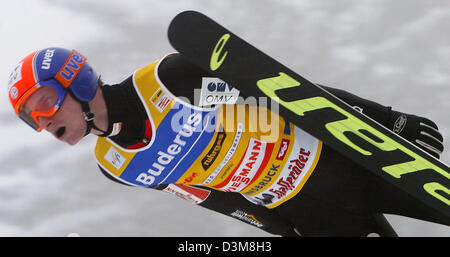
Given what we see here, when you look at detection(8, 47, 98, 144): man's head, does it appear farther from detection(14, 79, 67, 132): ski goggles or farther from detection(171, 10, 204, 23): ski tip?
detection(171, 10, 204, 23): ski tip

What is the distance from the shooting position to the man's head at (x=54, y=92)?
204 cm

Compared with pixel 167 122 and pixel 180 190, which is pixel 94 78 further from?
pixel 180 190

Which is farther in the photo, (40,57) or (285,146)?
(285,146)

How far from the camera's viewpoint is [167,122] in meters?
2.14

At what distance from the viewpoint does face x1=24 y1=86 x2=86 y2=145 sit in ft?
6.70

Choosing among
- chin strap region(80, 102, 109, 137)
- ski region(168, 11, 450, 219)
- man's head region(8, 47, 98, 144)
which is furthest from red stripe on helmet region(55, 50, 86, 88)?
ski region(168, 11, 450, 219)

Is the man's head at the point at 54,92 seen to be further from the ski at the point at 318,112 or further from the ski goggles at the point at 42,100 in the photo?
the ski at the point at 318,112

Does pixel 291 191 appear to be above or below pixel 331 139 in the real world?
below

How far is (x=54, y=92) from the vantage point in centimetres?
205

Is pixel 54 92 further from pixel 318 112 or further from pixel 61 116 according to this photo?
pixel 318 112

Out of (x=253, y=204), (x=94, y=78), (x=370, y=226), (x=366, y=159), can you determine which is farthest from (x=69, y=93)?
(x=370, y=226)

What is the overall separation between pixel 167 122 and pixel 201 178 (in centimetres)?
31

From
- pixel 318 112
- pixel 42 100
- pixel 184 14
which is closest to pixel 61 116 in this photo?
pixel 42 100

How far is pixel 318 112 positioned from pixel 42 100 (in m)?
1.11
